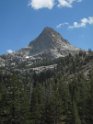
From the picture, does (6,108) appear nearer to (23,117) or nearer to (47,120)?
(23,117)

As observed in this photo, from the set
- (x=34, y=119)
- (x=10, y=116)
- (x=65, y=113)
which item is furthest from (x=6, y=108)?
(x=65, y=113)

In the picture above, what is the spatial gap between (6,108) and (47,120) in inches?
587

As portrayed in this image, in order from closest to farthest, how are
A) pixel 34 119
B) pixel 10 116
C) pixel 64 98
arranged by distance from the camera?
1. pixel 10 116
2. pixel 34 119
3. pixel 64 98

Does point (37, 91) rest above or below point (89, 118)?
above

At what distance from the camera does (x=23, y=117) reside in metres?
69.4

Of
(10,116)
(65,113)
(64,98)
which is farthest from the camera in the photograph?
(64,98)

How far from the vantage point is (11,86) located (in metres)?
68.4

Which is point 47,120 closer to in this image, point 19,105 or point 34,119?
point 34,119

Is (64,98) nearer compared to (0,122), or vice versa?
(0,122)

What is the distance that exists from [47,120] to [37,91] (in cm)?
1438

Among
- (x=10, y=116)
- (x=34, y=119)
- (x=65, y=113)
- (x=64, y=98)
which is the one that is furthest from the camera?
(x=64, y=98)

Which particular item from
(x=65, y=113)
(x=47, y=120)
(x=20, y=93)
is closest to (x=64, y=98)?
(x=65, y=113)

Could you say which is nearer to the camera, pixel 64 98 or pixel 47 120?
pixel 47 120

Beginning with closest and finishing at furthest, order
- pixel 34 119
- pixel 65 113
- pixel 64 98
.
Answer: pixel 34 119 < pixel 65 113 < pixel 64 98
